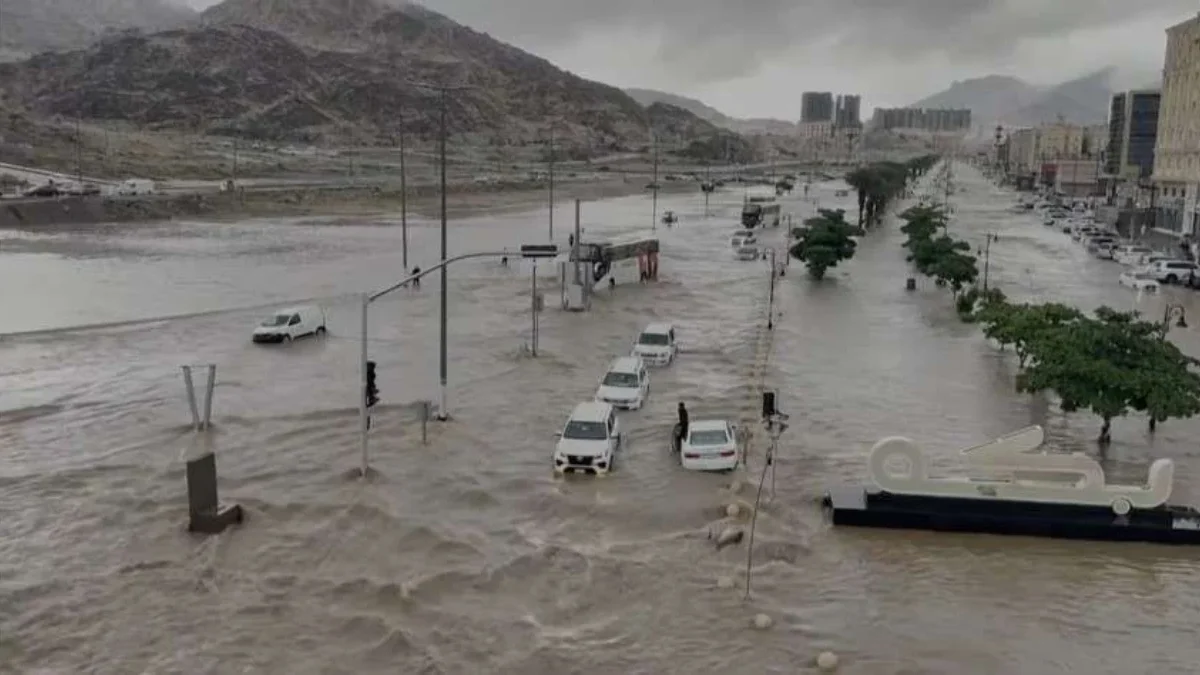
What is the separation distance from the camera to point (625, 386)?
29578 mm

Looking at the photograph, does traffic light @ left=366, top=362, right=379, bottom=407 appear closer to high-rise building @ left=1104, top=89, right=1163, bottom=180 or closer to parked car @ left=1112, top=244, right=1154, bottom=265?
parked car @ left=1112, top=244, right=1154, bottom=265

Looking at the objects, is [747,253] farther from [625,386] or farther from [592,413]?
[592,413]

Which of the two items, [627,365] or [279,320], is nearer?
[627,365]

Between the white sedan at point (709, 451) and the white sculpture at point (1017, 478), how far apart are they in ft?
11.7

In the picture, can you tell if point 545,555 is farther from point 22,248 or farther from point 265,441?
point 22,248

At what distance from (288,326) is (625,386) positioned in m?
14.5

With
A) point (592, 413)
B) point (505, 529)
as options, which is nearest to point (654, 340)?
point (592, 413)

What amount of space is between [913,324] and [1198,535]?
2557 centimetres

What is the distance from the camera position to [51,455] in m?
24.7

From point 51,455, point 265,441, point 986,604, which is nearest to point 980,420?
point 986,604

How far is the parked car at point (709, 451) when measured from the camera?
2384cm

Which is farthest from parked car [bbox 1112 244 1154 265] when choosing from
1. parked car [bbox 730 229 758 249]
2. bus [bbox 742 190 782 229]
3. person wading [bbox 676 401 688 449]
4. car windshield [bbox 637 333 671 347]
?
person wading [bbox 676 401 688 449]

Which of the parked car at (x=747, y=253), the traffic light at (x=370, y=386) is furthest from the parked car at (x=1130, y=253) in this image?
the traffic light at (x=370, y=386)

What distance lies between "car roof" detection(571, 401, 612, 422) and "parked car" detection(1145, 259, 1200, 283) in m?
45.8
